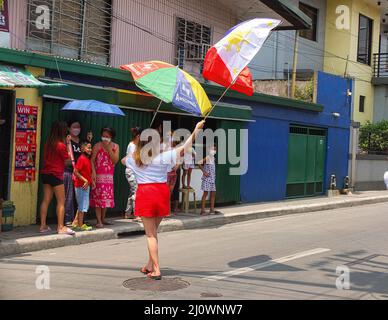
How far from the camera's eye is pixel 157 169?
661 cm

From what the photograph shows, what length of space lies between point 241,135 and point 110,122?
4643 mm

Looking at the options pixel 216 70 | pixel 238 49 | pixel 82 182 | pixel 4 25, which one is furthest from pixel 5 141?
pixel 238 49

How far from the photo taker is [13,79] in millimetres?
8422

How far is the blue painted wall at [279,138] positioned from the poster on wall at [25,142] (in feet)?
22.3

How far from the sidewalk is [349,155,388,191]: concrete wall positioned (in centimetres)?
240

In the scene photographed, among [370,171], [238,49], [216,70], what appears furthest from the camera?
[370,171]

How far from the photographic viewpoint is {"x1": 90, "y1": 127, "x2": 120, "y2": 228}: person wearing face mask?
994cm

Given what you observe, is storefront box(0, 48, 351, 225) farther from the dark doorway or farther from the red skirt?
the red skirt

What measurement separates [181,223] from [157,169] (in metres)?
4.78

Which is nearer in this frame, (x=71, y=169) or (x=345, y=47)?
(x=71, y=169)

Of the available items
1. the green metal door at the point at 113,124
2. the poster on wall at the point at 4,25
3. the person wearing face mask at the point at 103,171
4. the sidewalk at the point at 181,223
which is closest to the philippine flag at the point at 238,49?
the person wearing face mask at the point at 103,171

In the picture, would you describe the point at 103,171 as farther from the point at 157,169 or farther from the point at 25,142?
the point at 157,169

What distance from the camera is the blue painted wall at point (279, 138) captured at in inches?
602
